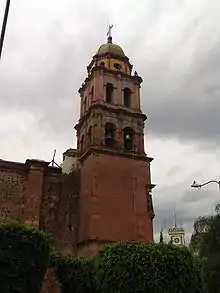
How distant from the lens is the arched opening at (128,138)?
2686 cm

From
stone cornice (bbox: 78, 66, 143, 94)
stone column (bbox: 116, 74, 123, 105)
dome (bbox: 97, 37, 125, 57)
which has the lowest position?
stone column (bbox: 116, 74, 123, 105)

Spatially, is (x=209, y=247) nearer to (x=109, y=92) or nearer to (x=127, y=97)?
(x=127, y=97)

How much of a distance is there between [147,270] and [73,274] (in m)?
4.20

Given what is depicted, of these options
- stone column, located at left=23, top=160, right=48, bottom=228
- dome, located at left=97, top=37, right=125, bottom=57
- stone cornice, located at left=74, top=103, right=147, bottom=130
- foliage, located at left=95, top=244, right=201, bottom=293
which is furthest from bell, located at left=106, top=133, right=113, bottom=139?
foliage, located at left=95, top=244, right=201, bottom=293

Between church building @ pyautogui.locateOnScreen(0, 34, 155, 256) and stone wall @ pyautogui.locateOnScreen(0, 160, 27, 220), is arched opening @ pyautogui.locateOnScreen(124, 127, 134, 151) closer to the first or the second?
church building @ pyautogui.locateOnScreen(0, 34, 155, 256)

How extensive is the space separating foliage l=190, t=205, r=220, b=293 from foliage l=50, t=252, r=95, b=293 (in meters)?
5.83

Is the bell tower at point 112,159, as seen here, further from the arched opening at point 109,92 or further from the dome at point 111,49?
the dome at point 111,49

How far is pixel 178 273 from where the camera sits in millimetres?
16969

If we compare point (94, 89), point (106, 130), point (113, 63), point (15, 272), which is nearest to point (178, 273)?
point (15, 272)

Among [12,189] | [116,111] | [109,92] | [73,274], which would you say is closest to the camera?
[73,274]

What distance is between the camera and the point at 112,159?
25.2 meters

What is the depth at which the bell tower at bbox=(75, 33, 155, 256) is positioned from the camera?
23375 mm

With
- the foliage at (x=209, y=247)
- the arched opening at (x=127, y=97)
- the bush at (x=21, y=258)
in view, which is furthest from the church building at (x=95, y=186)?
the bush at (x=21, y=258)

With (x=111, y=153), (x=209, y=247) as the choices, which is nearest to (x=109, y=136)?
(x=111, y=153)
